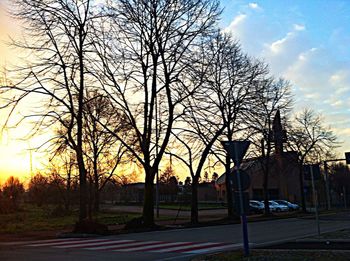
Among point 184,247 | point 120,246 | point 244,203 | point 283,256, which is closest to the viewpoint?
point 244,203

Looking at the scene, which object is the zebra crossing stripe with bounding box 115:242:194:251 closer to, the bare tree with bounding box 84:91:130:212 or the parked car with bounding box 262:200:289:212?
the bare tree with bounding box 84:91:130:212

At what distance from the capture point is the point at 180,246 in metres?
18.0

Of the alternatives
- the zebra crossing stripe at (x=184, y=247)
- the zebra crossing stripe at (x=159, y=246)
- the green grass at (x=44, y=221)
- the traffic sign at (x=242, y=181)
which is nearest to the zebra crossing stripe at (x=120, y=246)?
the zebra crossing stripe at (x=159, y=246)

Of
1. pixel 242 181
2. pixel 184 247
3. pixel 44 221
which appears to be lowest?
pixel 184 247

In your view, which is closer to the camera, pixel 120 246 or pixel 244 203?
pixel 244 203

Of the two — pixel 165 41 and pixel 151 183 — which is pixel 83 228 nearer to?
pixel 151 183

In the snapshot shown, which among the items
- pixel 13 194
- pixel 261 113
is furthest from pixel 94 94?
pixel 13 194

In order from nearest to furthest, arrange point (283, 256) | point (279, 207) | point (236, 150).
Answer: point (283, 256), point (236, 150), point (279, 207)

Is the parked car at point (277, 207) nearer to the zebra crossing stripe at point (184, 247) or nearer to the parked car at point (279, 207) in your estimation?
the parked car at point (279, 207)

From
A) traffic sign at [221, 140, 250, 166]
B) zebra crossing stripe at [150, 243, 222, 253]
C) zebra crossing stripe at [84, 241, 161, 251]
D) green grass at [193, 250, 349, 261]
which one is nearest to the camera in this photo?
green grass at [193, 250, 349, 261]

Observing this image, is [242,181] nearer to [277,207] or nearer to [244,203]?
[244,203]

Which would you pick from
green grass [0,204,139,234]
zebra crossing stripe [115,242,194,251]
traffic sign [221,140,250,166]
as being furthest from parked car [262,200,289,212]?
traffic sign [221,140,250,166]

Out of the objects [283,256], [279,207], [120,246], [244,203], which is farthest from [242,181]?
[279,207]

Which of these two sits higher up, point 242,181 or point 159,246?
point 242,181
